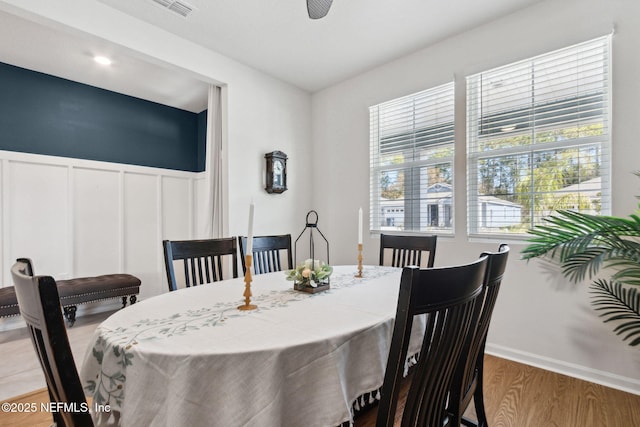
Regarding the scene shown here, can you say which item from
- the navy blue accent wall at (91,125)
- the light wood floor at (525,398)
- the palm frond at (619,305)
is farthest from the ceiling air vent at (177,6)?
the palm frond at (619,305)

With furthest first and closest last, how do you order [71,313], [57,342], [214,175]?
[214,175] → [71,313] → [57,342]

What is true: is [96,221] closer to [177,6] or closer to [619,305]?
[177,6]

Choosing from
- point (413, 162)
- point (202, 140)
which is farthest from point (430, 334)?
point (202, 140)

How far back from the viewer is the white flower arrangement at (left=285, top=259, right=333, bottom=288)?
1586 mm

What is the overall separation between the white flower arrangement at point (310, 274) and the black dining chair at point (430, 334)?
0.80 m

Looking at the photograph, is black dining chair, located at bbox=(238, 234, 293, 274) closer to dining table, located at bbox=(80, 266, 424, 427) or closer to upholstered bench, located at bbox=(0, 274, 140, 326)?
dining table, located at bbox=(80, 266, 424, 427)

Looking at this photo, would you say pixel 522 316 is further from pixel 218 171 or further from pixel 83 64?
pixel 83 64

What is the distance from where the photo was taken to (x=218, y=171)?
332 cm

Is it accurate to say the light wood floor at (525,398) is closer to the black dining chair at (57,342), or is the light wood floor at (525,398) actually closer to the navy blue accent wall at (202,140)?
the black dining chair at (57,342)

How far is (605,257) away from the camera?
1894mm

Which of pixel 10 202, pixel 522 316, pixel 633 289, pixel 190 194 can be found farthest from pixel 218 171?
pixel 633 289

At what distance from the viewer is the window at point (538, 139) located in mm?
2148

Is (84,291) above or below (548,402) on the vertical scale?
above

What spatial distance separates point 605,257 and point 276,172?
2829mm
